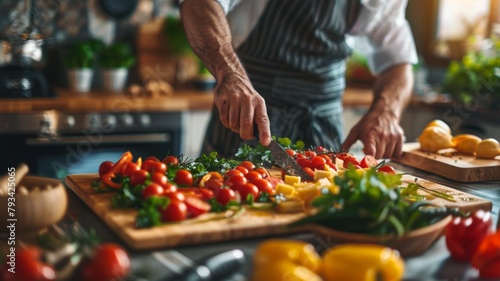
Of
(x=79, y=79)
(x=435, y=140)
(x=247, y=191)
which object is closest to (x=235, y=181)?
(x=247, y=191)

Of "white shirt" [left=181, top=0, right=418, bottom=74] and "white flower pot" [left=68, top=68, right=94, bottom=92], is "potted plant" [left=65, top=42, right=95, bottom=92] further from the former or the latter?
"white shirt" [left=181, top=0, right=418, bottom=74]

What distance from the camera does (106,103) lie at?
3.48 m

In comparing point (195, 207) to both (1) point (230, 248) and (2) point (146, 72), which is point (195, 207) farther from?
(2) point (146, 72)

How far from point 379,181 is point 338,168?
21.0 inches

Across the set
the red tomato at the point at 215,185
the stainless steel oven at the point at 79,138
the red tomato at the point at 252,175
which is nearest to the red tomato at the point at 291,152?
the red tomato at the point at 252,175

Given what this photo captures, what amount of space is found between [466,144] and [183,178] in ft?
3.57

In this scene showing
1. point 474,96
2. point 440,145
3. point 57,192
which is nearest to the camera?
point 57,192

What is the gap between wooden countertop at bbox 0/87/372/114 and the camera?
332 cm

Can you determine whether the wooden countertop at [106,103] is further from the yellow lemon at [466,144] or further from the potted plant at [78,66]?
the yellow lemon at [466,144]

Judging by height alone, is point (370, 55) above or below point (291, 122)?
Result: above

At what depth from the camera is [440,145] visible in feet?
7.70

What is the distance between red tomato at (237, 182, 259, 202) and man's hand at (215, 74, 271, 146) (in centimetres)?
26

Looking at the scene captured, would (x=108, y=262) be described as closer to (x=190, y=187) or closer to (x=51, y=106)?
(x=190, y=187)

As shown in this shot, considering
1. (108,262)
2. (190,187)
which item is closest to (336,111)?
(190,187)
